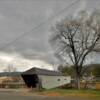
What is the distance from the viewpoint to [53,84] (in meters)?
50.5

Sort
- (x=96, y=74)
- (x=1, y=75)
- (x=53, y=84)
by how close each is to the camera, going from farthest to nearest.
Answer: (x=96, y=74)
(x=1, y=75)
(x=53, y=84)

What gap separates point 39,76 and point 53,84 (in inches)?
199

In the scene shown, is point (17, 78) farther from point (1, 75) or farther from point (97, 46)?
point (97, 46)

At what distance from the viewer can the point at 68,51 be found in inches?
1868

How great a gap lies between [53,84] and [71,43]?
9.02 meters

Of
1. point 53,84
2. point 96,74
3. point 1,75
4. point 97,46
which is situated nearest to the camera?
point 97,46

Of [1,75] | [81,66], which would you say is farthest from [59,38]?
[1,75]

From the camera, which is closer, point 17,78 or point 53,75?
point 53,75

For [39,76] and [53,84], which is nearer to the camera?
[39,76]

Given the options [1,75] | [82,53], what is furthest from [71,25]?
[1,75]

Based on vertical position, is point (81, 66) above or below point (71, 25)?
below

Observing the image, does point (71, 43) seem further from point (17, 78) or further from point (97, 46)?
point (17, 78)

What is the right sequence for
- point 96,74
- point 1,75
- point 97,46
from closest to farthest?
point 97,46 → point 1,75 → point 96,74

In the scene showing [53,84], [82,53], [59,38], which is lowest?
[53,84]
